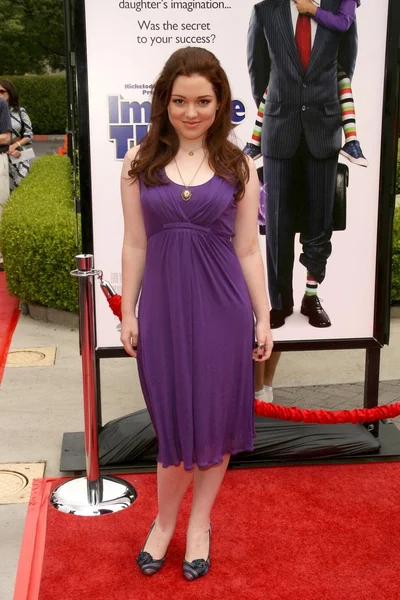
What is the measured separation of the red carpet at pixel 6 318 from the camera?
239 inches

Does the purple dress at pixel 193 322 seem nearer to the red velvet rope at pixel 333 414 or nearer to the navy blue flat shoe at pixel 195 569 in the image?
the navy blue flat shoe at pixel 195 569

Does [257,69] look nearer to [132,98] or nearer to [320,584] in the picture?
[132,98]

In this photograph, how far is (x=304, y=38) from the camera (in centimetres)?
379

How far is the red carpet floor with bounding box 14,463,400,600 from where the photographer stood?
3041 millimetres

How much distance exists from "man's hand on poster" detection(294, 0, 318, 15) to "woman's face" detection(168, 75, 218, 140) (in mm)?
1162

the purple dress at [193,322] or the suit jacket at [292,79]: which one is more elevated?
the suit jacket at [292,79]

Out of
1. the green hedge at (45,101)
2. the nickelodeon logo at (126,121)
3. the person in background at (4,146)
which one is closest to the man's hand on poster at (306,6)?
the nickelodeon logo at (126,121)

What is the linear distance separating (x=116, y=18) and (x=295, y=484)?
240cm

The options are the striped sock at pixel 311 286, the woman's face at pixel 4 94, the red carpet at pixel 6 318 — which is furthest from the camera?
the woman's face at pixel 4 94

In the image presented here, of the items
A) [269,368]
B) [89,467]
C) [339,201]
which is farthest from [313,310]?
[89,467]

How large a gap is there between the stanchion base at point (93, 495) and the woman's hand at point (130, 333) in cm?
89

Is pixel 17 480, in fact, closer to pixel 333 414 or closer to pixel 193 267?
pixel 333 414

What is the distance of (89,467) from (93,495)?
143 mm

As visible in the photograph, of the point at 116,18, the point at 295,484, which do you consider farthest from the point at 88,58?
the point at 295,484
